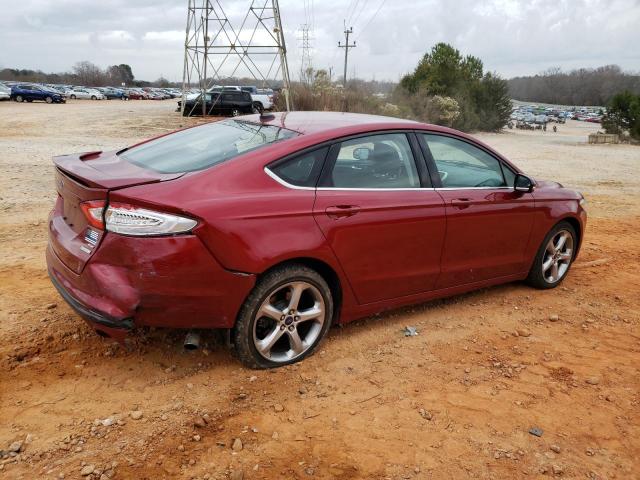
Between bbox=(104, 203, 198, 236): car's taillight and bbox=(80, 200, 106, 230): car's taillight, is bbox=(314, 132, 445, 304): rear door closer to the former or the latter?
bbox=(104, 203, 198, 236): car's taillight

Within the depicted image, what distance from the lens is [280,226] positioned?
3320 mm

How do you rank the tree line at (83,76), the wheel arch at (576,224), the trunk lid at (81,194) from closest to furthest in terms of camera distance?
the trunk lid at (81,194) → the wheel arch at (576,224) → the tree line at (83,76)

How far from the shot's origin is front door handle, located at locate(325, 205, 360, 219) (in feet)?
11.6

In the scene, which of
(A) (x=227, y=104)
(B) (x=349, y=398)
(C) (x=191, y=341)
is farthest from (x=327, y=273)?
(A) (x=227, y=104)

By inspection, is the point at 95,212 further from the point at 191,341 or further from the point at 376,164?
the point at 376,164

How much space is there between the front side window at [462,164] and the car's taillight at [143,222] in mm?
2083

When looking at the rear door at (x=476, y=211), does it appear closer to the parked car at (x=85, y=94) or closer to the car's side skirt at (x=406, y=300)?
the car's side skirt at (x=406, y=300)

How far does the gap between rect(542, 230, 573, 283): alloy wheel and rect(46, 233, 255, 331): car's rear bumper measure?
3.25m

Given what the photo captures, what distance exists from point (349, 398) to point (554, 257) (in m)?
2.92

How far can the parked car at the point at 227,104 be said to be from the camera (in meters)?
30.0

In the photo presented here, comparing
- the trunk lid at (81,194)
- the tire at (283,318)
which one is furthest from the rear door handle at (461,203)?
the trunk lid at (81,194)

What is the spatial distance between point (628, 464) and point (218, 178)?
2.66 meters

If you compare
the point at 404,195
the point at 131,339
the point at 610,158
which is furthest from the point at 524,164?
the point at 131,339

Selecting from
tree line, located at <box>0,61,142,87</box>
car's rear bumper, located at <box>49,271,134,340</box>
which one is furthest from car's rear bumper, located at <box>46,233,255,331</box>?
tree line, located at <box>0,61,142,87</box>
